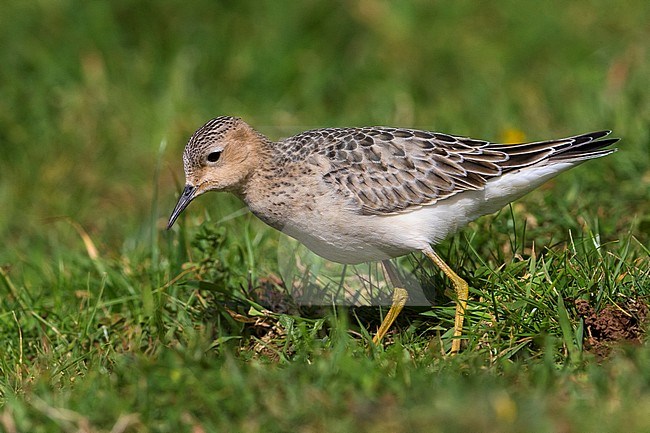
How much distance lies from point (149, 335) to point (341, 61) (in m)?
5.96

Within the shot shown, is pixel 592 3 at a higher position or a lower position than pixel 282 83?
higher

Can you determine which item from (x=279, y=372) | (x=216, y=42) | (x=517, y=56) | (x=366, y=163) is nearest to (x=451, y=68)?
(x=517, y=56)

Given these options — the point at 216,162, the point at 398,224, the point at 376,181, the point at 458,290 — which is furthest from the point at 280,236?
the point at 458,290

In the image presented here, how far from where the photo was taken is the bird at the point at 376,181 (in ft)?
19.7

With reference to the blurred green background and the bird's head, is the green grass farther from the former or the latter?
the bird's head

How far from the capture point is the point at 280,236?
734 cm

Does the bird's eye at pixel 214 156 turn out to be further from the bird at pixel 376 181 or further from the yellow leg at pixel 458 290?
the yellow leg at pixel 458 290

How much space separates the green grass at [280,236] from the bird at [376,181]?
43cm

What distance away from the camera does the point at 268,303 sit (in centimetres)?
659

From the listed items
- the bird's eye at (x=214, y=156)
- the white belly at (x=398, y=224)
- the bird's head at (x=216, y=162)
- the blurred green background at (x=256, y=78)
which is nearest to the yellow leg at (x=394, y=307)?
the white belly at (x=398, y=224)

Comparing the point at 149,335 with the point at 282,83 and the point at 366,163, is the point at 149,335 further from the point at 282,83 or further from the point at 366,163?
the point at 282,83

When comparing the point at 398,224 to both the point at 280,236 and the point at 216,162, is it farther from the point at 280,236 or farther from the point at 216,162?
the point at 280,236

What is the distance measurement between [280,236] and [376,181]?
1407 millimetres

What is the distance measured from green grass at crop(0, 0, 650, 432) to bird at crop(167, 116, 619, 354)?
0.43 meters
